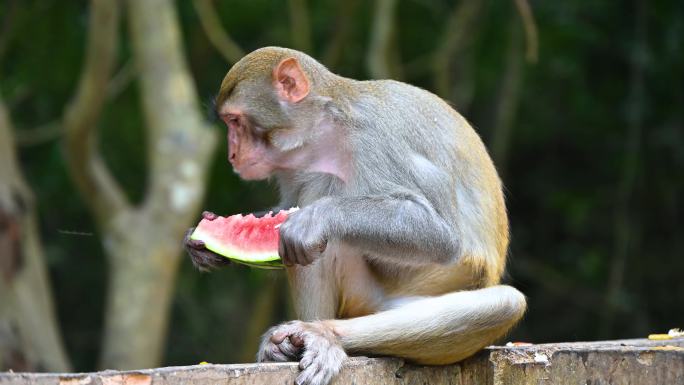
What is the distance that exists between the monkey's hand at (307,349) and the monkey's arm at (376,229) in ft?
0.98

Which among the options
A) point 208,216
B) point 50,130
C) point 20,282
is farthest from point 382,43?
point 208,216

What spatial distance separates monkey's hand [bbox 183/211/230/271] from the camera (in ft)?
16.5

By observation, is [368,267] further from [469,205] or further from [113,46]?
[113,46]

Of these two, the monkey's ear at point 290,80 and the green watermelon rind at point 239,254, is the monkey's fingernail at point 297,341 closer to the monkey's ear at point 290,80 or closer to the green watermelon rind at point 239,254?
the green watermelon rind at point 239,254

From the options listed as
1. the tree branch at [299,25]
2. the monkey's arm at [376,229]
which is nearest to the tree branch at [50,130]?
the tree branch at [299,25]

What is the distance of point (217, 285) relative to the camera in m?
13.6

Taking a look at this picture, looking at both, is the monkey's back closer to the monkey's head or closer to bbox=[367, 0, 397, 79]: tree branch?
the monkey's head

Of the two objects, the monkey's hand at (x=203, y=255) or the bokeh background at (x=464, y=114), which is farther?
the bokeh background at (x=464, y=114)

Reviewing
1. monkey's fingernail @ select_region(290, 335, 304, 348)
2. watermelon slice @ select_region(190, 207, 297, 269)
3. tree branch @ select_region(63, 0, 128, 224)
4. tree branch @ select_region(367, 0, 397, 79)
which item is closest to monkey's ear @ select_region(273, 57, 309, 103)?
watermelon slice @ select_region(190, 207, 297, 269)

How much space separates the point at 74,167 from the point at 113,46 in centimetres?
112

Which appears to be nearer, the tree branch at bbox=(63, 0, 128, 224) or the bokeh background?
the tree branch at bbox=(63, 0, 128, 224)

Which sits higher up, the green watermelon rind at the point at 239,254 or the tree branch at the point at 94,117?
the tree branch at the point at 94,117

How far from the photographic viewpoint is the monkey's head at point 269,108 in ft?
17.4

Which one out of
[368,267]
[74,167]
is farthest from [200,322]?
[368,267]
